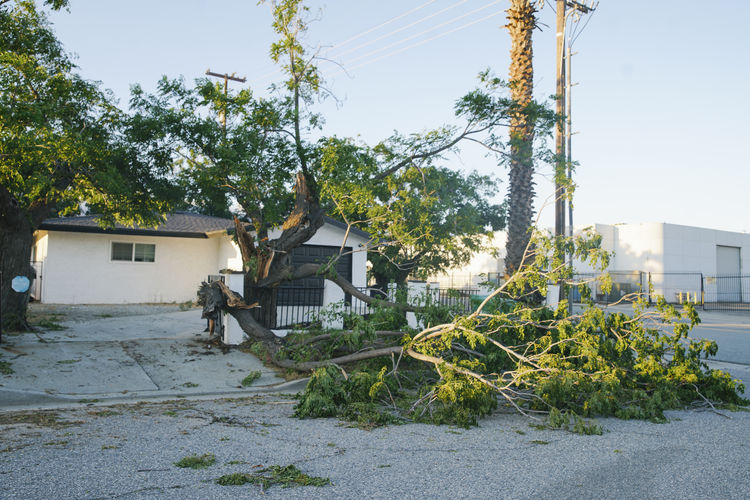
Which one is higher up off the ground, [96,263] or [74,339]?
[96,263]

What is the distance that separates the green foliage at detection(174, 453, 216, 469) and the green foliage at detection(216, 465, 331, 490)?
0.37 m

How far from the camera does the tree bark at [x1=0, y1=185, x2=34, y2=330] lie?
401 inches

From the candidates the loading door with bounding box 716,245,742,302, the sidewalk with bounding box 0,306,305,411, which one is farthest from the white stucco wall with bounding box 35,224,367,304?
the loading door with bounding box 716,245,742,302

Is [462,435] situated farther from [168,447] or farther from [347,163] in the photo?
[347,163]

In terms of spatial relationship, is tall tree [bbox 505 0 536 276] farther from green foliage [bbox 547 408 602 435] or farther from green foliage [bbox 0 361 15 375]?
green foliage [bbox 0 361 15 375]

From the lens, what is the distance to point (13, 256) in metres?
10.5

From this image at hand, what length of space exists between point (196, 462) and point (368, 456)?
4.71 ft

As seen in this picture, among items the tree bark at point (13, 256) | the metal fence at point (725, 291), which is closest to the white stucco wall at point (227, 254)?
the tree bark at point (13, 256)

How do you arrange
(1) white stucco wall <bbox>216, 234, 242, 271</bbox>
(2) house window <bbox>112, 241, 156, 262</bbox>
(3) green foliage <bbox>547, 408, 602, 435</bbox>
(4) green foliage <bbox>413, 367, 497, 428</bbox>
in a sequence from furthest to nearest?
(2) house window <bbox>112, 241, 156, 262</bbox> → (1) white stucco wall <bbox>216, 234, 242, 271</bbox> → (4) green foliage <bbox>413, 367, 497, 428</bbox> → (3) green foliage <bbox>547, 408, 602, 435</bbox>

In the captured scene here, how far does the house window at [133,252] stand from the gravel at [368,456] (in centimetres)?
1386

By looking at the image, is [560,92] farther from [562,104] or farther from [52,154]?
[52,154]

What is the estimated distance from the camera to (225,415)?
626cm

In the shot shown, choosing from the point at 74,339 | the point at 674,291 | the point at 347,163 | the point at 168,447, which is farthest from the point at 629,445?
the point at 674,291

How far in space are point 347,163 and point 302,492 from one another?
21.3 feet
